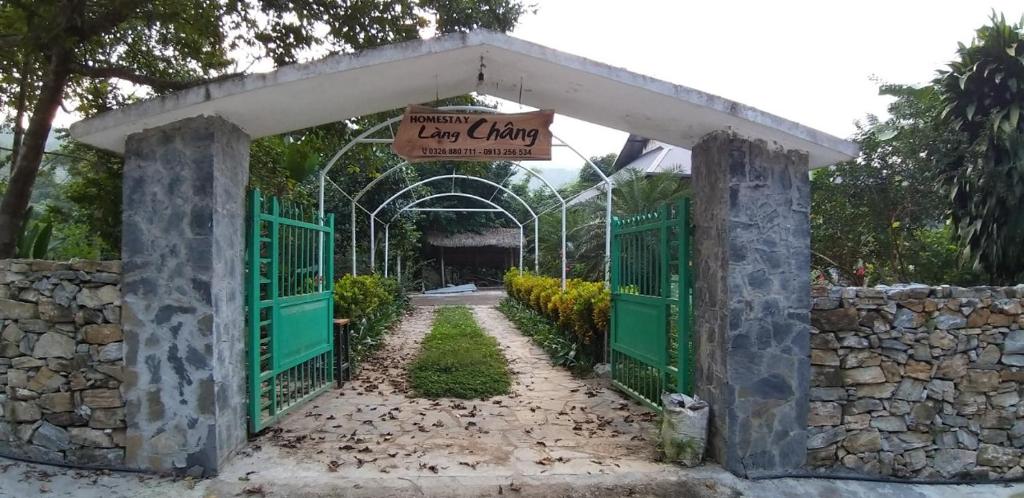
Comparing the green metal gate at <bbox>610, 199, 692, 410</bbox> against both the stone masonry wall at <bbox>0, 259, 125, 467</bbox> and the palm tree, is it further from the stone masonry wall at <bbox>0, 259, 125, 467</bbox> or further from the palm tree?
the palm tree

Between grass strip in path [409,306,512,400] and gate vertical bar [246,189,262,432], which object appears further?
grass strip in path [409,306,512,400]

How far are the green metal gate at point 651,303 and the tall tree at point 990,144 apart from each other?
3.09 metres

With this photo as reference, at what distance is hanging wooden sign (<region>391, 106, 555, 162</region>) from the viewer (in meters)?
4.78

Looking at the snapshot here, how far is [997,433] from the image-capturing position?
4.24 metres

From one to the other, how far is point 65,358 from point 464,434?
9.66 ft

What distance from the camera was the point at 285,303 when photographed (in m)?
5.07

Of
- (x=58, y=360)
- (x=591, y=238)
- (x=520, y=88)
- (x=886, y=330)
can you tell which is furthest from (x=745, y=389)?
(x=591, y=238)

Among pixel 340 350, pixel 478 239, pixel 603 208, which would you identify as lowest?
pixel 340 350

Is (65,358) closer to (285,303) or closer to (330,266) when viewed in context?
(285,303)

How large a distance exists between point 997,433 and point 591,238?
1315cm

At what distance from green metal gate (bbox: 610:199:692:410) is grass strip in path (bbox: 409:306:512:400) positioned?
1.53 meters

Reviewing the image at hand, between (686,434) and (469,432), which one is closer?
(686,434)

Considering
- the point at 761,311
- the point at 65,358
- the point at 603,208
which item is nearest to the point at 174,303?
the point at 65,358

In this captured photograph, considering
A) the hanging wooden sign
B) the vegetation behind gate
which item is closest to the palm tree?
the vegetation behind gate
